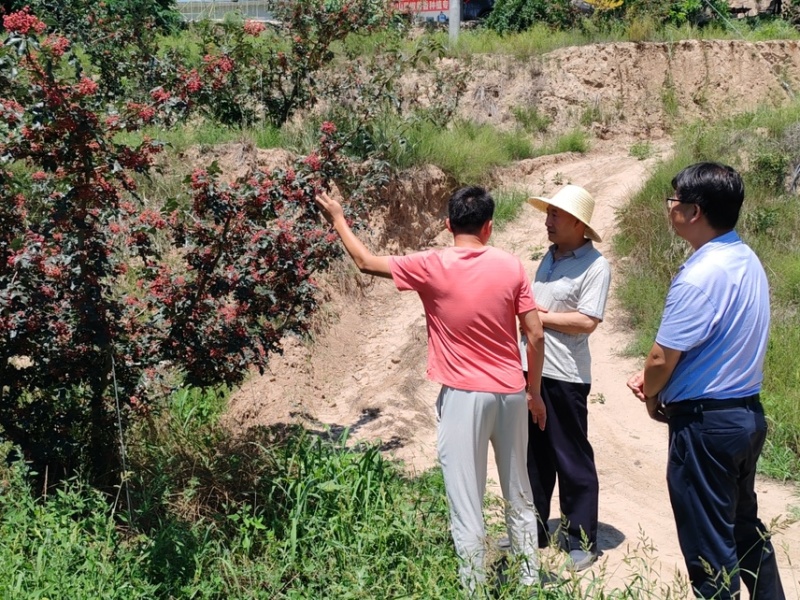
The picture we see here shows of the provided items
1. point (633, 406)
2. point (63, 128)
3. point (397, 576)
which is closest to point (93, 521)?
point (397, 576)

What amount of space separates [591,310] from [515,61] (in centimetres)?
1125

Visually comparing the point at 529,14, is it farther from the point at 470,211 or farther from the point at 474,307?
the point at 474,307

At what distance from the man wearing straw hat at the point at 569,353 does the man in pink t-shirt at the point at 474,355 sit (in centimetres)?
48

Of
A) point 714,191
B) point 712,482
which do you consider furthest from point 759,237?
point 712,482

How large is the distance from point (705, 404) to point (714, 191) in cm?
81

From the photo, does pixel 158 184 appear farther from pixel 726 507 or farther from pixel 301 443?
pixel 726 507

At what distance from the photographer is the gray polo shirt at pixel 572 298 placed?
4211 millimetres

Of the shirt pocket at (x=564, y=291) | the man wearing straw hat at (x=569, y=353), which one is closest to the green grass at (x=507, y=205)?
the man wearing straw hat at (x=569, y=353)

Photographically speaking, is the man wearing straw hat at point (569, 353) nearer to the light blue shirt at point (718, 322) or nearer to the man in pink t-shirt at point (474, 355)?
the man in pink t-shirt at point (474, 355)

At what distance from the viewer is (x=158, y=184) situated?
26.8 feet

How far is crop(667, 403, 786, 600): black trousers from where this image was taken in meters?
3.35

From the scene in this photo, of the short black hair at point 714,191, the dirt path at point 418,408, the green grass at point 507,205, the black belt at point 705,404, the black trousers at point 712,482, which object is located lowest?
the dirt path at point 418,408

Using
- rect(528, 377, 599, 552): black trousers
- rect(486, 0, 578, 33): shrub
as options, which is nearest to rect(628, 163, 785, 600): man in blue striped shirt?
rect(528, 377, 599, 552): black trousers

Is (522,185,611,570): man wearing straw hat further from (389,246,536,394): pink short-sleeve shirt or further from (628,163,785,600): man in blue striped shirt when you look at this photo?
(628,163,785,600): man in blue striped shirt
